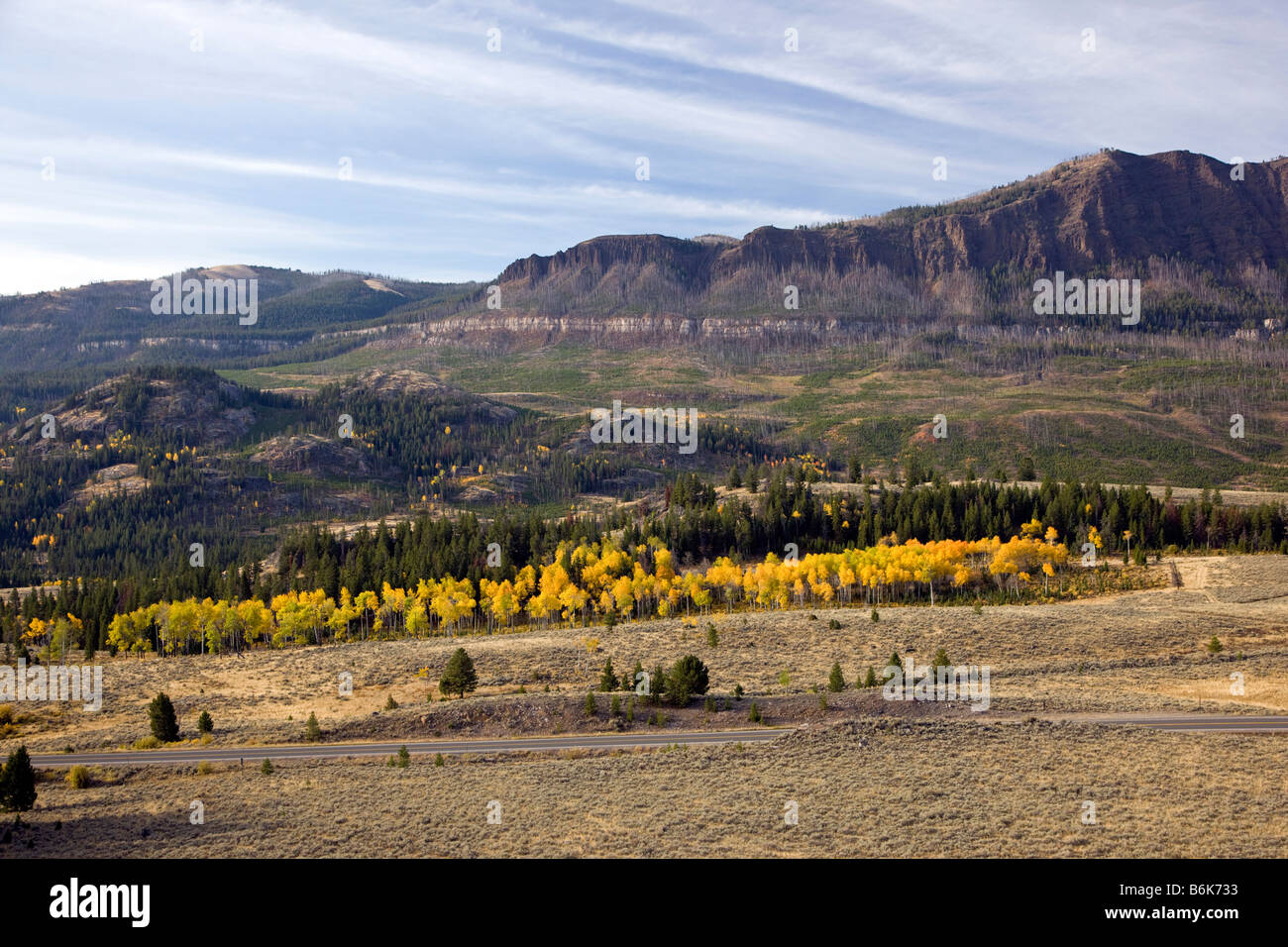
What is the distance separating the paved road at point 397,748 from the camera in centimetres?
5444

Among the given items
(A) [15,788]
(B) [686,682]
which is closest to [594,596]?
(B) [686,682]

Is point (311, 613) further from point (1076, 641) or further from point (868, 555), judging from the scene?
point (1076, 641)

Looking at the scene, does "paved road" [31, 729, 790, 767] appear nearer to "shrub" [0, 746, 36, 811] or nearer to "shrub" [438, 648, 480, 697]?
"shrub" [0, 746, 36, 811]

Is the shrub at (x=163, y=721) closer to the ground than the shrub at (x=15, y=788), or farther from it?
closer to the ground

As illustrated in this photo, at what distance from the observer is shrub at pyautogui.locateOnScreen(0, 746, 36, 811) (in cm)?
4447

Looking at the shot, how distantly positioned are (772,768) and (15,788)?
38765 mm

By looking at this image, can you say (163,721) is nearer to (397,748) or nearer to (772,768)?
(397,748)

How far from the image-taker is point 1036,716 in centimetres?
5475

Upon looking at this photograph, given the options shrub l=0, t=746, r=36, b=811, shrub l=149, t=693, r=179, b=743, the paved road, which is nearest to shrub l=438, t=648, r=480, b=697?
the paved road

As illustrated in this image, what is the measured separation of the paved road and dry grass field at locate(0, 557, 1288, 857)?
1957mm

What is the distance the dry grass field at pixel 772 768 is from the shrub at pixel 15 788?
8.77ft

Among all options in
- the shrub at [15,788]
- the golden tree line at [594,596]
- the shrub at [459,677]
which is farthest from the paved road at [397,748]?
the golden tree line at [594,596]

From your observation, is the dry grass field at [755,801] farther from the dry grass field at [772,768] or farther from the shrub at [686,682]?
the shrub at [686,682]
